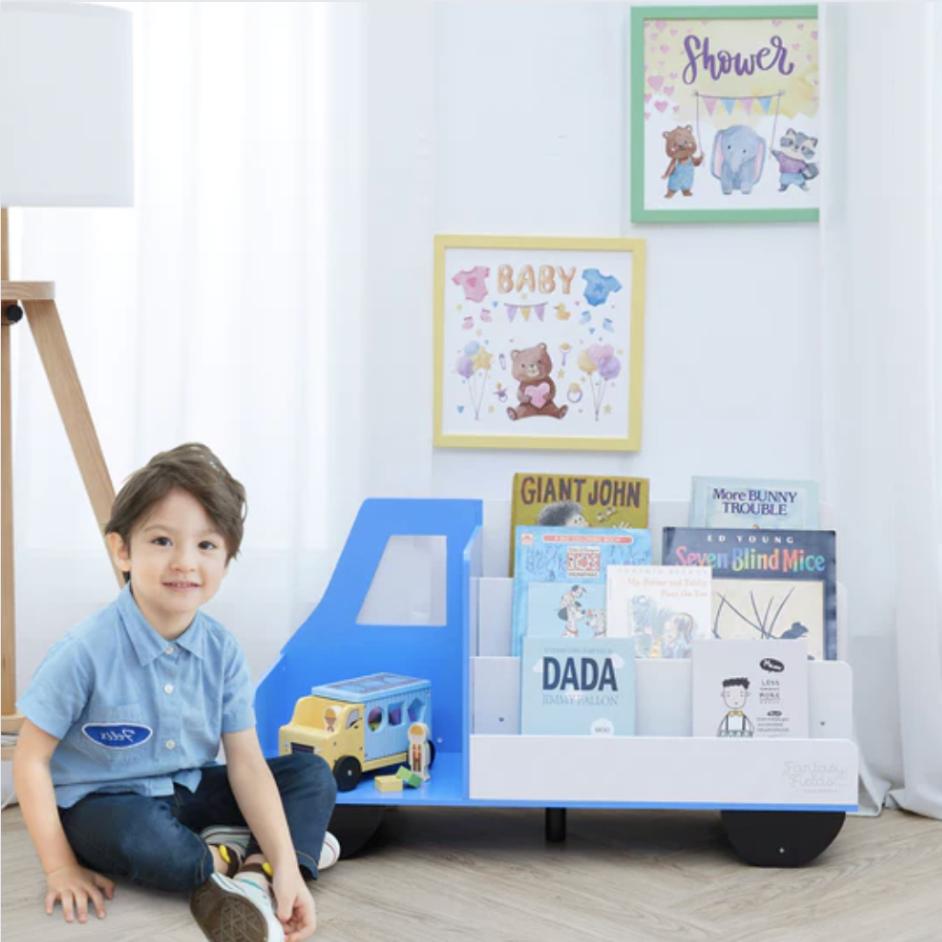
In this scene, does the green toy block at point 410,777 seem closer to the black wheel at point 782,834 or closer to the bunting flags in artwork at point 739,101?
the black wheel at point 782,834

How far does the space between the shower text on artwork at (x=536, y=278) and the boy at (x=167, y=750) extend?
2.53ft

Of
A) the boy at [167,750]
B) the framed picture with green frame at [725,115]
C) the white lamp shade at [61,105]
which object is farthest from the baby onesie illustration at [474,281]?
the boy at [167,750]

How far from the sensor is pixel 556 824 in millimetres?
2012

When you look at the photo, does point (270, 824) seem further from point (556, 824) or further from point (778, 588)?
point (778, 588)

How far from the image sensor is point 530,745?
6.15 ft

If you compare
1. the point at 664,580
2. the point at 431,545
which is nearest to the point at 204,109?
the point at 431,545

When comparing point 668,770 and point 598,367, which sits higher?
point 598,367

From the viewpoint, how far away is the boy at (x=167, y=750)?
157 centimetres

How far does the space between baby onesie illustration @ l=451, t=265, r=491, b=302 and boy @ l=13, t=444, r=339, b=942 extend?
→ 2.40ft

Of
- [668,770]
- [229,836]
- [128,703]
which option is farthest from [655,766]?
[128,703]

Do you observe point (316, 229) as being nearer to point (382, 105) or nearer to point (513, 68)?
point (382, 105)

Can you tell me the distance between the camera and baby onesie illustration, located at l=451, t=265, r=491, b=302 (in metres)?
2.32

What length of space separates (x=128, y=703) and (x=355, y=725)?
39cm

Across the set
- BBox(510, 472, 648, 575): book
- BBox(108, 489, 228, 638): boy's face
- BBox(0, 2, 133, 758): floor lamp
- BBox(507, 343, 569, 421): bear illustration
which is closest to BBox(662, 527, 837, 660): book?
BBox(510, 472, 648, 575): book
